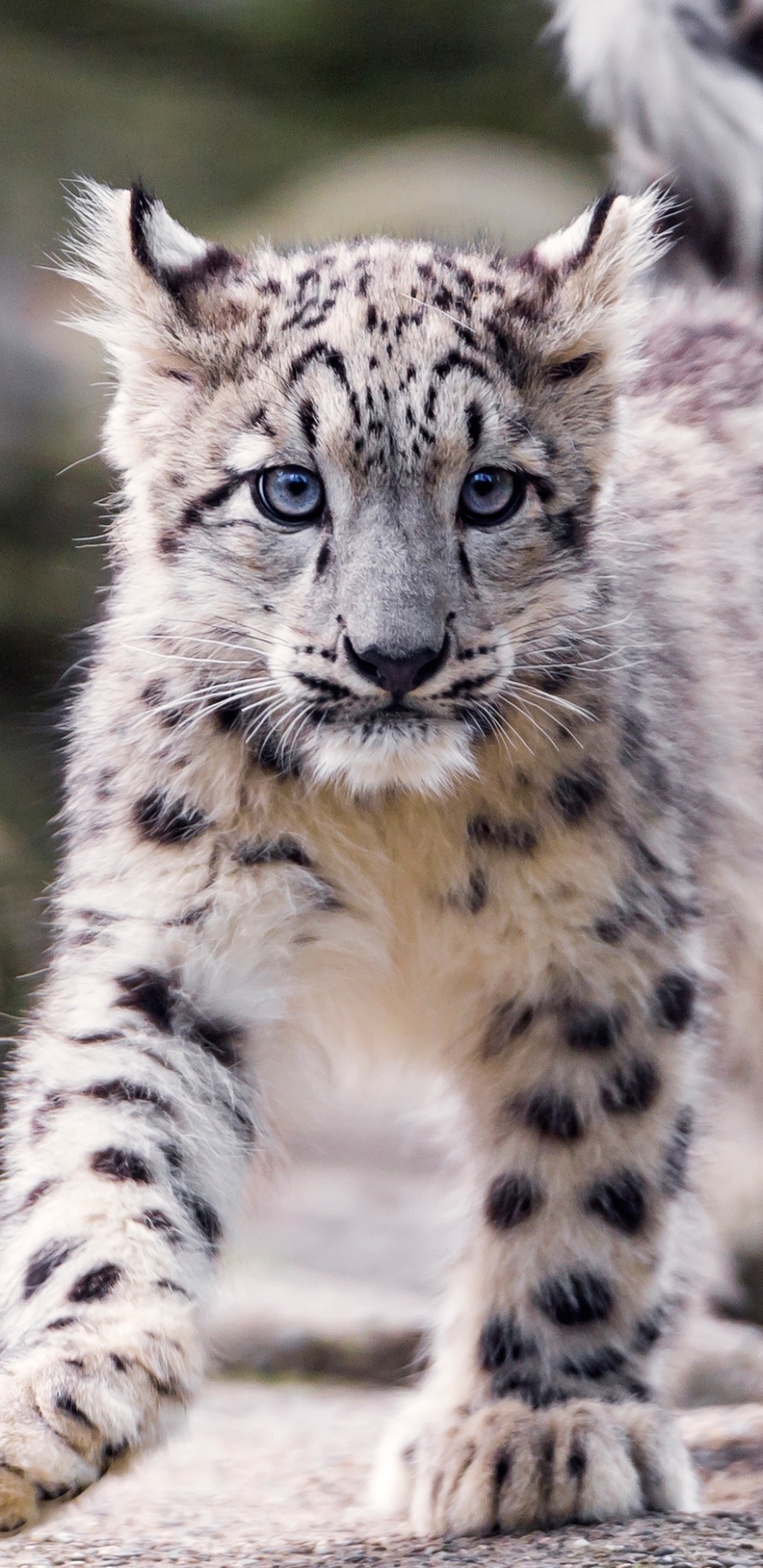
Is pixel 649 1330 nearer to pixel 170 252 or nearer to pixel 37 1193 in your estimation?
pixel 37 1193

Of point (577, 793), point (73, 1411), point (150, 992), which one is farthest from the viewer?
point (577, 793)

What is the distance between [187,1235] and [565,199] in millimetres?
10609

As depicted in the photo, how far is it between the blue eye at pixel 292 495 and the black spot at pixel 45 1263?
123 centimetres

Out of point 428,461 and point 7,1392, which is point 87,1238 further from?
point 428,461

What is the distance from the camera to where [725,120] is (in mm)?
5754

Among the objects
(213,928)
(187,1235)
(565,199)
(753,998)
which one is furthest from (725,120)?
(565,199)

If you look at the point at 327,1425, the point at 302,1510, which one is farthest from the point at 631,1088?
the point at 327,1425

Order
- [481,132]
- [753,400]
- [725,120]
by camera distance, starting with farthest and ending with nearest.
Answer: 1. [481,132]
2. [725,120]
3. [753,400]

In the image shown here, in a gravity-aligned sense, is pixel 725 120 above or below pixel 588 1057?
above

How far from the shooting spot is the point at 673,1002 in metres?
3.71

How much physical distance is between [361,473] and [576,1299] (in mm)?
1535

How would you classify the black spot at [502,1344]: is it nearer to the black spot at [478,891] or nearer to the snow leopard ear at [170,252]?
the black spot at [478,891]

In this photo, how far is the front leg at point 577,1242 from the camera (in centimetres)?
359

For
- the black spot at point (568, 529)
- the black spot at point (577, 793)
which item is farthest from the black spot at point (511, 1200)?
the black spot at point (568, 529)
